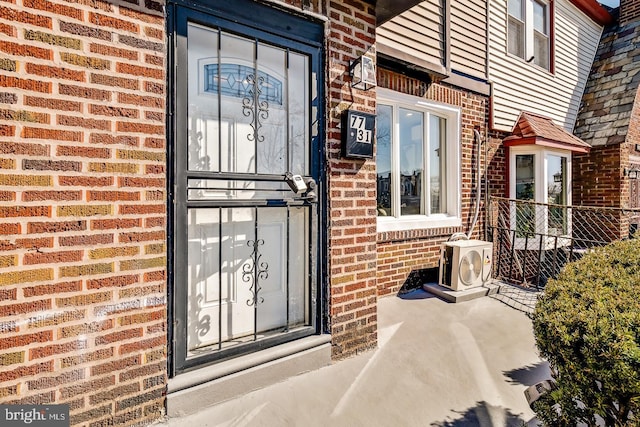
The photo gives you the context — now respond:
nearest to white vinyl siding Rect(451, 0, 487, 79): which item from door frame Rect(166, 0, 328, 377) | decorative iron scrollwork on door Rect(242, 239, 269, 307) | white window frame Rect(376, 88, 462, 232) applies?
white window frame Rect(376, 88, 462, 232)

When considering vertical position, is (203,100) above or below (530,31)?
below

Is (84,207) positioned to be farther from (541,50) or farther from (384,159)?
(541,50)

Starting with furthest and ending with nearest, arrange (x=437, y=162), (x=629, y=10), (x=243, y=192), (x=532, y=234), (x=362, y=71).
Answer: (x=629, y=10) → (x=532, y=234) → (x=437, y=162) → (x=362, y=71) → (x=243, y=192)

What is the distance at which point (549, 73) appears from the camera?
7125mm

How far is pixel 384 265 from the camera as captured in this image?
4398 mm

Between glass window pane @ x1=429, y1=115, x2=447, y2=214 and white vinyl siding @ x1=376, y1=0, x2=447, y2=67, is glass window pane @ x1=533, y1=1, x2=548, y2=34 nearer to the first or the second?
white vinyl siding @ x1=376, y1=0, x2=447, y2=67

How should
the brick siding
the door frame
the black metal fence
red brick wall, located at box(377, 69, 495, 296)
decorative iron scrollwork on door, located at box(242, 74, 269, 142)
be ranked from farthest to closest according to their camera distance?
the brick siding
the black metal fence
red brick wall, located at box(377, 69, 495, 296)
decorative iron scrollwork on door, located at box(242, 74, 269, 142)
the door frame

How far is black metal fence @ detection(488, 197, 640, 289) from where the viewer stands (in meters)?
5.54

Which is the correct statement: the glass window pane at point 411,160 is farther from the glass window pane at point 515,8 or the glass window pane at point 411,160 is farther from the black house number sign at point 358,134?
the glass window pane at point 515,8

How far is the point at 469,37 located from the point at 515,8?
194 cm

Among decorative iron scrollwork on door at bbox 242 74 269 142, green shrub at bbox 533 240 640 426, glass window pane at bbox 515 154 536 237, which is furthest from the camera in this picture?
glass window pane at bbox 515 154 536 237

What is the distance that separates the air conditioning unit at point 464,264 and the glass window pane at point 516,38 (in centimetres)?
402

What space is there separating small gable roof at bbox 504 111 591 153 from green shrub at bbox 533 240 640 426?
4.29 metres

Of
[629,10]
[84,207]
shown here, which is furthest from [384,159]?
[629,10]
